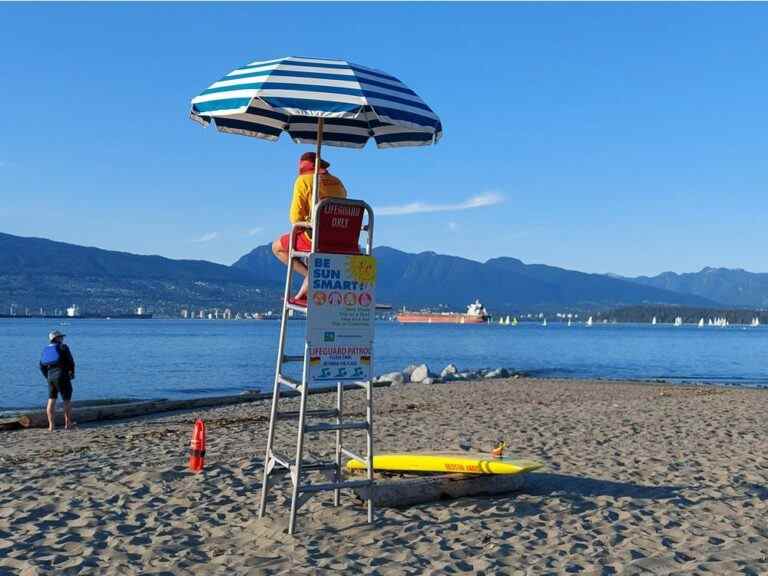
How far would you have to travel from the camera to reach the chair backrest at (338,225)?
6.37 m

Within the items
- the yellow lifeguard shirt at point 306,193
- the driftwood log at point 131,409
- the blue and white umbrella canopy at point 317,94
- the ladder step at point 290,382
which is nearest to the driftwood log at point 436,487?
the ladder step at point 290,382

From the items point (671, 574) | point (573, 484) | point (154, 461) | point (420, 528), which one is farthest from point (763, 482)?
point (154, 461)

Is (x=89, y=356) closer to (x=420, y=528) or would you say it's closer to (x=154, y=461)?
(x=154, y=461)

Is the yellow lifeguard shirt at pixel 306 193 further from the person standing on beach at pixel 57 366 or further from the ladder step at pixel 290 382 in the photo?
the person standing on beach at pixel 57 366

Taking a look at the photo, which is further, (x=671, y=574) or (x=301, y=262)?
(x=301, y=262)

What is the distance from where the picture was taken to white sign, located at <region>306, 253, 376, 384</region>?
247 inches

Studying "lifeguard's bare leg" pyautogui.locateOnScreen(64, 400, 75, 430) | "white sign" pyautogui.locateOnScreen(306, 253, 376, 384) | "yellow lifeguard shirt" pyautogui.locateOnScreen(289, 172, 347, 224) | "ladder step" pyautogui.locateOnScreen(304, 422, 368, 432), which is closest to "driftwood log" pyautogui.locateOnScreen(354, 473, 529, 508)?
"ladder step" pyautogui.locateOnScreen(304, 422, 368, 432)

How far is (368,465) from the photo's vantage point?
6852mm

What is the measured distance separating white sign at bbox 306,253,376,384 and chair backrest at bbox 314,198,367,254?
4.5 inches

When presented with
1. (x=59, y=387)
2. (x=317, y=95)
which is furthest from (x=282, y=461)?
(x=59, y=387)

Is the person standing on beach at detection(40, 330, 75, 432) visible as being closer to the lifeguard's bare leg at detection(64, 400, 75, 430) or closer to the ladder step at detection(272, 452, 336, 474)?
the lifeguard's bare leg at detection(64, 400, 75, 430)

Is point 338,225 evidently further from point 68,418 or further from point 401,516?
point 68,418

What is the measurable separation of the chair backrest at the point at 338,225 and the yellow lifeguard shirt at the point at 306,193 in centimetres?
28

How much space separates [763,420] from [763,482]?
776cm
